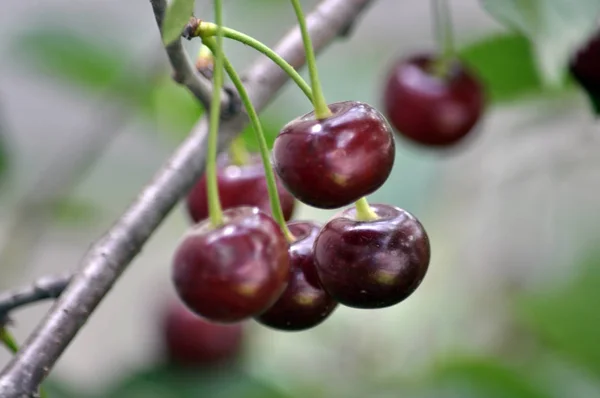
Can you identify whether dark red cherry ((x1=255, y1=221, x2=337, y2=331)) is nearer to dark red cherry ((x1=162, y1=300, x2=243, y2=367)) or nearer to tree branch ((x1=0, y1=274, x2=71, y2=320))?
tree branch ((x1=0, y1=274, x2=71, y2=320))

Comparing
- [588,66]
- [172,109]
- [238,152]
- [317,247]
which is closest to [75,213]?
[172,109]

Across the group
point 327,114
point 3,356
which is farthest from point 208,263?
point 3,356

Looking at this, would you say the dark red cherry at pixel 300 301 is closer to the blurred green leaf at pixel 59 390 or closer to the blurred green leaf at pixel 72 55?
the blurred green leaf at pixel 59 390

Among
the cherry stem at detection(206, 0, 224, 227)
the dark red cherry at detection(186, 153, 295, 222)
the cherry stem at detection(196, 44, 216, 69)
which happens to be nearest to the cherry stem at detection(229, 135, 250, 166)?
the dark red cherry at detection(186, 153, 295, 222)

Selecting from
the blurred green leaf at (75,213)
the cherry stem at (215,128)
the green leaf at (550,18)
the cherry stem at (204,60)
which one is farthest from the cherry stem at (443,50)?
the blurred green leaf at (75,213)

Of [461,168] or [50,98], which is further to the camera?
[50,98]

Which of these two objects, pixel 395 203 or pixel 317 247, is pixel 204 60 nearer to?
pixel 317 247

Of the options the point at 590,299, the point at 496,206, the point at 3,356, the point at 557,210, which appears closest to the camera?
the point at 590,299

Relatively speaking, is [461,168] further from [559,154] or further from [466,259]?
[559,154]
